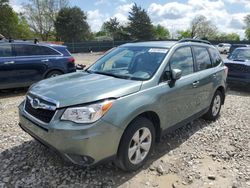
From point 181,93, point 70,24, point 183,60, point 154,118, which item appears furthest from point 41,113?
point 70,24

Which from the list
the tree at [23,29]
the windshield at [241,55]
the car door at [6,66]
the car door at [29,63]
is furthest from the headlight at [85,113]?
the tree at [23,29]

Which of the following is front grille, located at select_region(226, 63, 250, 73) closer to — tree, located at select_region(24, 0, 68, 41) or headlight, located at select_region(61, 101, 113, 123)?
headlight, located at select_region(61, 101, 113, 123)

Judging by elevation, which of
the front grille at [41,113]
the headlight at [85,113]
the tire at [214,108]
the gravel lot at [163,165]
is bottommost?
the gravel lot at [163,165]

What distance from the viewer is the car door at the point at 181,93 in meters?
3.86

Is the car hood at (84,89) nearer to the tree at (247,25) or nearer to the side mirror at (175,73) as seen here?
the side mirror at (175,73)

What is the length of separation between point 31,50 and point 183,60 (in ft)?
18.2

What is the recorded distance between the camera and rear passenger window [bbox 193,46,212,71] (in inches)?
191

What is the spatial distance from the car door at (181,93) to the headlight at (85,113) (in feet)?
3.46

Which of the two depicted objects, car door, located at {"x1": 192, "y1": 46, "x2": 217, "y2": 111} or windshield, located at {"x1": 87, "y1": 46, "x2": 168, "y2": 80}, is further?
car door, located at {"x1": 192, "y1": 46, "x2": 217, "y2": 111}

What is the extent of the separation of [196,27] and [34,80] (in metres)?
77.0

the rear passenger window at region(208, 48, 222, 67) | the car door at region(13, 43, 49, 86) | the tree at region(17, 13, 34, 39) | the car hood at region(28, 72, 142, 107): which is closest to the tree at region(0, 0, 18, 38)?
the tree at region(17, 13, 34, 39)

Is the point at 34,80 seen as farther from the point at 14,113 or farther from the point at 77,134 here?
the point at 77,134

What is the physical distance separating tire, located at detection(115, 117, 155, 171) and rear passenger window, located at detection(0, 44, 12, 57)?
582 cm

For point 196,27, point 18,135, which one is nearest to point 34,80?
point 18,135
